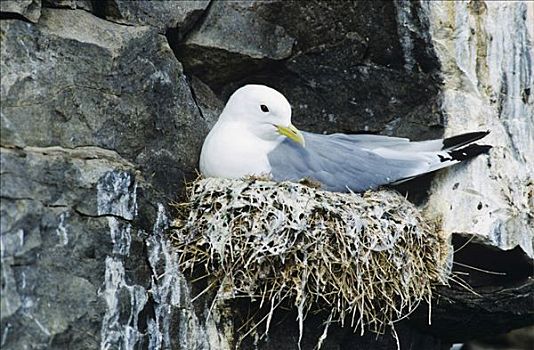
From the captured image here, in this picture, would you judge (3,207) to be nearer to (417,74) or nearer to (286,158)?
(286,158)

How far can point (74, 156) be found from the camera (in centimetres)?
425

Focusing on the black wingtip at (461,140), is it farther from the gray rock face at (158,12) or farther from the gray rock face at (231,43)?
the gray rock face at (158,12)

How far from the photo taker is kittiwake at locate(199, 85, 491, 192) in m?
4.82

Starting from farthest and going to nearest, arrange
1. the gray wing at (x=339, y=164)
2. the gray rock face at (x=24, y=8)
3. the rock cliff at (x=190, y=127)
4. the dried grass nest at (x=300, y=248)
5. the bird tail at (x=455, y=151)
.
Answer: the bird tail at (x=455, y=151) < the gray wing at (x=339, y=164) < the dried grass nest at (x=300, y=248) < the gray rock face at (x=24, y=8) < the rock cliff at (x=190, y=127)

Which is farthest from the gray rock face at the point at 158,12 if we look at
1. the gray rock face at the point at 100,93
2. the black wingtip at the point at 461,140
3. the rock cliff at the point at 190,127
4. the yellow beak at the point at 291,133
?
the black wingtip at the point at 461,140

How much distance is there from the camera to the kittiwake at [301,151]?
15.8 feet

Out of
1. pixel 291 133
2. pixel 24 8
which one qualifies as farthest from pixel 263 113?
pixel 24 8

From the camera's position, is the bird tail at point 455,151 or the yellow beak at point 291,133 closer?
the yellow beak at point 291,133

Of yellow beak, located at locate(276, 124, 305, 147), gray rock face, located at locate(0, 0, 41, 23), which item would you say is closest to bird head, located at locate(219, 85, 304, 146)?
yellow beak, located at locate(276, 124, 305, 147)

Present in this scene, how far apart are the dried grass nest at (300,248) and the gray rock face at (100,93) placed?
0.26 metres

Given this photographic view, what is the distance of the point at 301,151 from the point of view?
4961 millimetres

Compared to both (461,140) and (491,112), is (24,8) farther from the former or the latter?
(491,112)

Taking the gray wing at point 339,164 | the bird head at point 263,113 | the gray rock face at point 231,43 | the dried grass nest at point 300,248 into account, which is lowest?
the dried grass nest at point 300,248

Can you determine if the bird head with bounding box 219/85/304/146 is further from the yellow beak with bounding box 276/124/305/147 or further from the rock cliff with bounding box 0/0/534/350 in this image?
the rock cliff with bounding box 0/0/534/350
